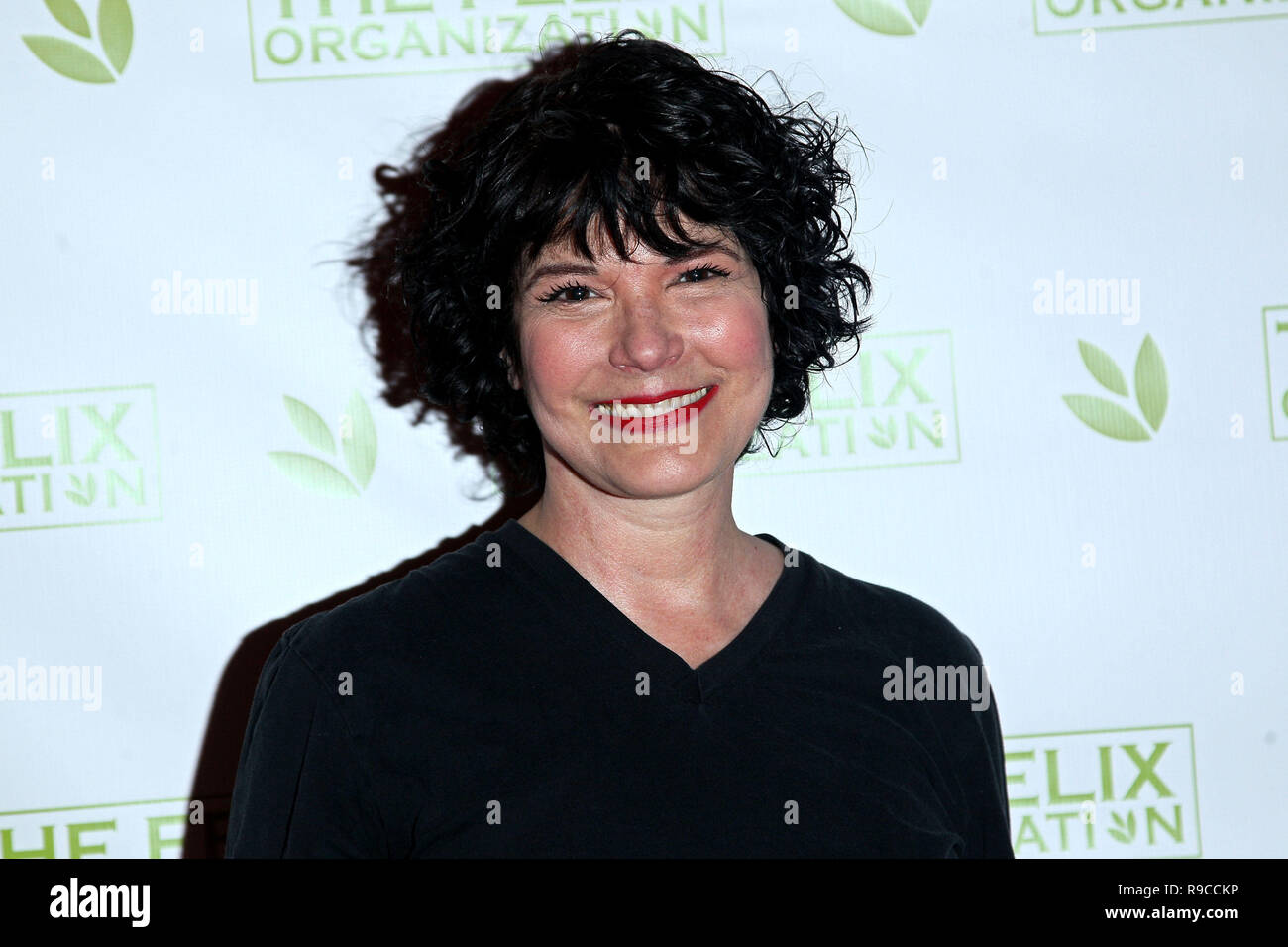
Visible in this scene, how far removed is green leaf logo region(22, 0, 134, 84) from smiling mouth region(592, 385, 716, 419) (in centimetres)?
90

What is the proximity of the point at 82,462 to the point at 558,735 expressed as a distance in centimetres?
87

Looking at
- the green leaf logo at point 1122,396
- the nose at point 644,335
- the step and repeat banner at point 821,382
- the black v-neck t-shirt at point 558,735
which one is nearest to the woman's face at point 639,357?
the nose at point 644,335

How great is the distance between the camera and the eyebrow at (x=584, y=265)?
1.16 meters

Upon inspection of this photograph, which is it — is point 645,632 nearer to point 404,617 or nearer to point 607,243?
point 404,617

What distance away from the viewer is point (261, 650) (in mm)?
1642

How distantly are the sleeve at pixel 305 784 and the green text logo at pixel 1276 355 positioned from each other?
1.34 metres

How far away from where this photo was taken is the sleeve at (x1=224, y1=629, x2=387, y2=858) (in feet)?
3.44

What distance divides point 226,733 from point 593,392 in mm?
804

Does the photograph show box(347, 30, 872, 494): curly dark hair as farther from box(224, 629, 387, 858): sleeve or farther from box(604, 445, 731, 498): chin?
box(224, 629, 387, 858): sleeve

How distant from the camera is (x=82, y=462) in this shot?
162 cm

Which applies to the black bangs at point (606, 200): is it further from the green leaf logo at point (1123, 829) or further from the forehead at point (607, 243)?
the green leaf logo at point (1123, 829)

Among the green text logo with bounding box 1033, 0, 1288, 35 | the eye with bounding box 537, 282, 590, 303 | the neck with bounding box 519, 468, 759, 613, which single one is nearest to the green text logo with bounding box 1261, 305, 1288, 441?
the green text logo with bounding box 1033, 0, 1288, 35
